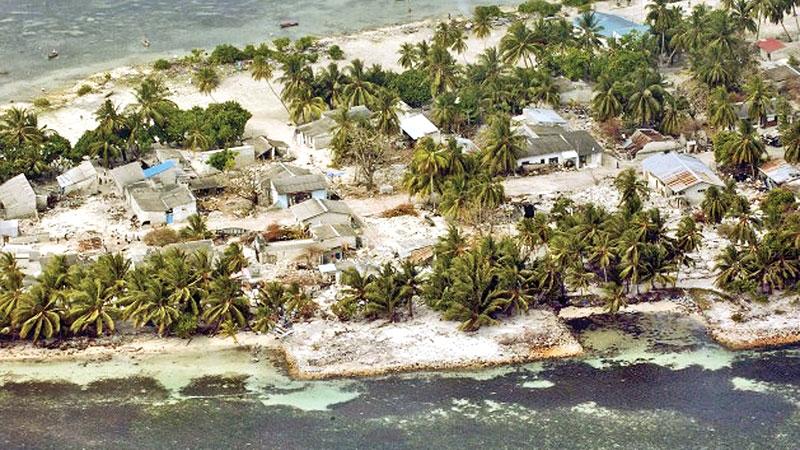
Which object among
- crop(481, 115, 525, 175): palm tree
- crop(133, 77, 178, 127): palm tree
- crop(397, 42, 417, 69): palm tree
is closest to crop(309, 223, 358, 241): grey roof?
crop(481, 115, 525, 175): palm tree

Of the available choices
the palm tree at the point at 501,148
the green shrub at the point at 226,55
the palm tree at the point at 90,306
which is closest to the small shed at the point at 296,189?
the palm tree at the point at 501,148

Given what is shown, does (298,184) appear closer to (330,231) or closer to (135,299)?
(330,231)

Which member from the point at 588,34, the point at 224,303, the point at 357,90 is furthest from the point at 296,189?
the point at 588,34

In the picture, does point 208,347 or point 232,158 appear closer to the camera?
point 208,347

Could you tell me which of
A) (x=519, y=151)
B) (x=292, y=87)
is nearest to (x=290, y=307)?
(x=519, y=151)

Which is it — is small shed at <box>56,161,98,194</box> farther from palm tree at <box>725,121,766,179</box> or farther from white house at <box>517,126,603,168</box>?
palm tree at <box>725,121,766,179</box>

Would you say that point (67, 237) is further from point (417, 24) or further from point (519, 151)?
point (417, 24)
